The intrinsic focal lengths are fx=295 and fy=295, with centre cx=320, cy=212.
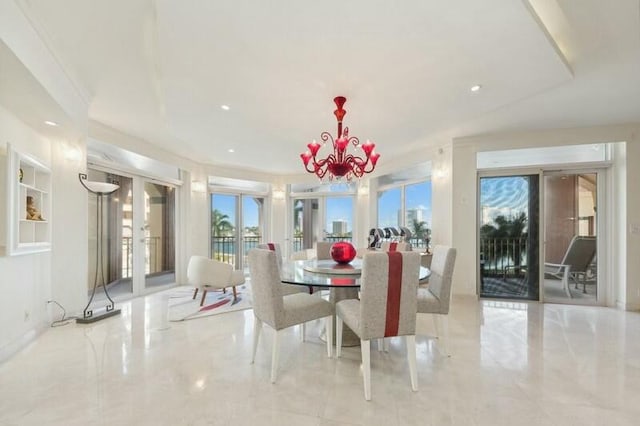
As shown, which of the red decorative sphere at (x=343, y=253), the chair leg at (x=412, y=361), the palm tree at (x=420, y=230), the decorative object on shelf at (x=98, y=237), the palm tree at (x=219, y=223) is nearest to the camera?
the chair leg at (x=412, y=361)

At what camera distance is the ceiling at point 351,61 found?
6.29ft

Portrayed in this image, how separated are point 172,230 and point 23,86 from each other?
3865 millimetres

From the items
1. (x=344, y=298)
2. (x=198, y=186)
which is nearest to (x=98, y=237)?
(x=198, y=186)

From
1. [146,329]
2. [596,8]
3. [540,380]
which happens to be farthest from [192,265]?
[596,8]

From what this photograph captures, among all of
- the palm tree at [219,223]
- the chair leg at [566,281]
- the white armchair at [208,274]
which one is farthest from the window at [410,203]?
the palm tree at [219,223]

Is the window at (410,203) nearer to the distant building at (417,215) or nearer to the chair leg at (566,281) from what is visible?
the distant building at (417,215)

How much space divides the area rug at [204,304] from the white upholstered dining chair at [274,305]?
1636mm

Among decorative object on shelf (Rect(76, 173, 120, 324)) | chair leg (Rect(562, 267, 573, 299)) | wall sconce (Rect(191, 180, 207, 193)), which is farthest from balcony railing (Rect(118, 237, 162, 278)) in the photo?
chair leg (Rect(562, 267, 573, 299))

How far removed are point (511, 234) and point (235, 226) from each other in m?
5.57

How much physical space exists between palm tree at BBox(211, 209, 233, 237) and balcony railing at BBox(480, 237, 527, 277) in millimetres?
5260

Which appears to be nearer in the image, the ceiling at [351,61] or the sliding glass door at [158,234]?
the ceiling at [351,61]

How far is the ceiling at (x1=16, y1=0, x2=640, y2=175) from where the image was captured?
192 centimetres

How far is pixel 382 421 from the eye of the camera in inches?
67.4

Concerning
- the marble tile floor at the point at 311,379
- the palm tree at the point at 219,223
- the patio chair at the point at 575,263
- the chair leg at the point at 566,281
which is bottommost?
the marble tile floor at the point at 311,379
